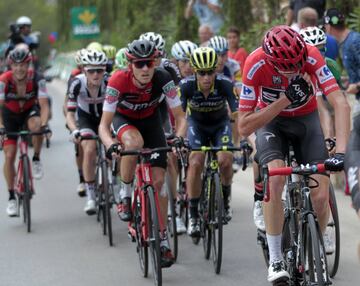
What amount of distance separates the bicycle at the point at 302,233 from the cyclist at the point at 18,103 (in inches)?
191

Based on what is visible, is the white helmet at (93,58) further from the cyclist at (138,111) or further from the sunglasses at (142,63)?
the sunglasses at (142,63)

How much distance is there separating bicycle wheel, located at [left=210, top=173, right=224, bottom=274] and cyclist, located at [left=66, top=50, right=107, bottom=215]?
2.32 meters

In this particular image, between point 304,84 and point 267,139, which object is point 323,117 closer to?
point 267,139

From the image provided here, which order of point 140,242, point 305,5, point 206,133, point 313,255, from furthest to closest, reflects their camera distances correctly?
point 305,5
point 206,133
point 140,242
point 313,255

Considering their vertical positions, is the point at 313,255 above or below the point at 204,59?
below

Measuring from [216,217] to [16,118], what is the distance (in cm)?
392

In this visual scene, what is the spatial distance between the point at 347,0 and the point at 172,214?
6.94m

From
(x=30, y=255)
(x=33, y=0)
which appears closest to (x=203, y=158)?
(x=30, y=255)

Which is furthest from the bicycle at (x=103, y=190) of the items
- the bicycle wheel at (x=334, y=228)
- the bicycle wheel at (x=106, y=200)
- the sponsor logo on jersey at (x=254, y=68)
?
the sponsor logo on jersey at (x=254, y=68)

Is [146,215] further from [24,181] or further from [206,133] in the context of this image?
[24,181]

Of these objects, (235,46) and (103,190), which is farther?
(235,46)

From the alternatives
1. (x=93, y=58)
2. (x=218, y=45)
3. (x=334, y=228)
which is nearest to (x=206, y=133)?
(x=93, y=58)

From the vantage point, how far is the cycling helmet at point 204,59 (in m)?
8.77

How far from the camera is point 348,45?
35.7 ft
